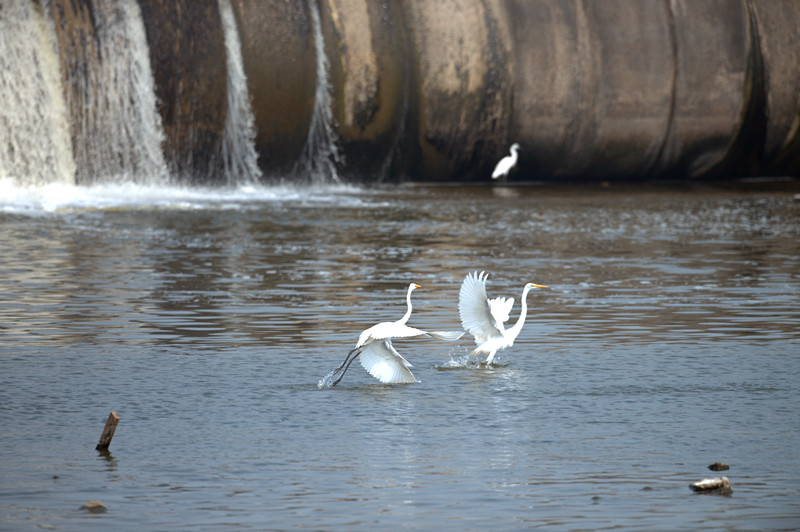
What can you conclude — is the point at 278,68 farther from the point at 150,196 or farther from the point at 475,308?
the point at 475,308

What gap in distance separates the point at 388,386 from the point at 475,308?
0.88 m

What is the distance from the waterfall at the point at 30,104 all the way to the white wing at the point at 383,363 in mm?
17083

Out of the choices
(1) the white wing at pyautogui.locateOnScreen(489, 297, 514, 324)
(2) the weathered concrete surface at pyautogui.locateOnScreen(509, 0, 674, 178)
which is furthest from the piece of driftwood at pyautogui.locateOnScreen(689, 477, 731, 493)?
(2) the weathered concrete surface at pyautogui.locateOnScreen(509, 0, 674, 178)

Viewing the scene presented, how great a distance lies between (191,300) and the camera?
13086 mm

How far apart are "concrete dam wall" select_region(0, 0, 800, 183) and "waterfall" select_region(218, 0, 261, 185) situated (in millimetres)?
36

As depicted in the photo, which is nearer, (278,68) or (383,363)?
(383,363)

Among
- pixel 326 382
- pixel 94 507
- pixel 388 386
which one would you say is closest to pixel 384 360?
pixel 388 386

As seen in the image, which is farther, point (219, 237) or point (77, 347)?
point (219, 237)

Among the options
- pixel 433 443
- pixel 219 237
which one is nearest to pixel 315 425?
pixel 433 443

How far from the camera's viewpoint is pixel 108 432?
7254 mm

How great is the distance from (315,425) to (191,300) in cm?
536

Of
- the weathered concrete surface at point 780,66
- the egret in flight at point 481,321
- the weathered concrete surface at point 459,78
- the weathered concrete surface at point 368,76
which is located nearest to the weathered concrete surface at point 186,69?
the weathered concrete surface at point 368,76

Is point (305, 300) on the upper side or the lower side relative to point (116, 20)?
lower

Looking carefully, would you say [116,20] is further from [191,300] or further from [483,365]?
[483,365]
